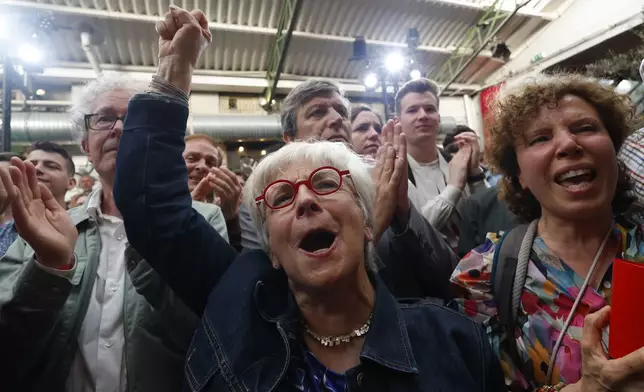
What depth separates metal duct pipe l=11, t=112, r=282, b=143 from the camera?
525cm

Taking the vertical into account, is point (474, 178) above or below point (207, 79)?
below

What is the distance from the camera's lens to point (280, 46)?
5.92m

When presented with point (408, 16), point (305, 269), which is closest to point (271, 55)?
point (408, 16)

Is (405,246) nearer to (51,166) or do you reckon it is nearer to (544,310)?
(544,310)

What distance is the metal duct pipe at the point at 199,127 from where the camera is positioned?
17.2 feet

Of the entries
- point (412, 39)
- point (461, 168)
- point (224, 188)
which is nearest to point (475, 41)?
point (412, 39)

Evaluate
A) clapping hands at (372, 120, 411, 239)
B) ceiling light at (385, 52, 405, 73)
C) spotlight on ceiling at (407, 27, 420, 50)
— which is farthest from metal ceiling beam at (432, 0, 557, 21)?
clapping hands at (372, 120, 411, 239)

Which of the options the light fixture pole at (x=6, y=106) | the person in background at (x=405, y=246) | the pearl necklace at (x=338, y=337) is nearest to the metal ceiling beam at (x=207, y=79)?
the light fixture pole at (x=6, y=106)

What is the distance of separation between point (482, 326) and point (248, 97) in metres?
6.45

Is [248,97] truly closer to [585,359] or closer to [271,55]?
[271,55]

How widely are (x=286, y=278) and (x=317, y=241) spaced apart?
0.19 meters

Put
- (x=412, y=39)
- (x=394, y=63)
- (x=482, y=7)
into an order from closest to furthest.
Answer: (x=394, y=63)
(x=412, y=39)
(x=482, y=7)

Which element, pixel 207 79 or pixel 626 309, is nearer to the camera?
pixel 626 309

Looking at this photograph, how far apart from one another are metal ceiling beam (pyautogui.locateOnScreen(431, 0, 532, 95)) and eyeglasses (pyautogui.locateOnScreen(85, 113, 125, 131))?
6384 millimetres
